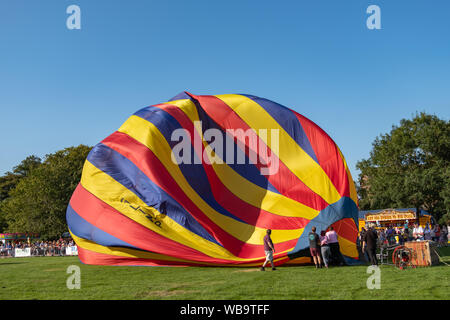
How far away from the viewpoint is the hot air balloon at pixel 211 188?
44.8 ft

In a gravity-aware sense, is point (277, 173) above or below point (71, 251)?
above

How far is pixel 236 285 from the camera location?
937cm

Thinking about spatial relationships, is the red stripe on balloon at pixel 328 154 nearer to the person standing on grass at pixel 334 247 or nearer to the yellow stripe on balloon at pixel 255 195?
the yellow stripe on balloon at pixel 255 195

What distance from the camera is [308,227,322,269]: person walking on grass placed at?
500 inches

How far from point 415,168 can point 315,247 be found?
32.9 meters

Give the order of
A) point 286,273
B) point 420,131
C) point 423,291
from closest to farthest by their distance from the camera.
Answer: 1. point 423,291
2. point 286,273
3. point 420,131

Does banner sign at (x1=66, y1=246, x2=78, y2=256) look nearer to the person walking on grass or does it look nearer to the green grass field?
the green grass field

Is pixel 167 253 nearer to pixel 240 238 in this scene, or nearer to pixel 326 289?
pixel 240 238

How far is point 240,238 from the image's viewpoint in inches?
559

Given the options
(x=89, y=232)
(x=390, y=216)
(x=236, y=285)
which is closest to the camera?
(x=236, y=285)

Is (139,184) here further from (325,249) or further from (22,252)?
(22,252)

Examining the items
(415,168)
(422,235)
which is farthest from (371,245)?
(415,168)
